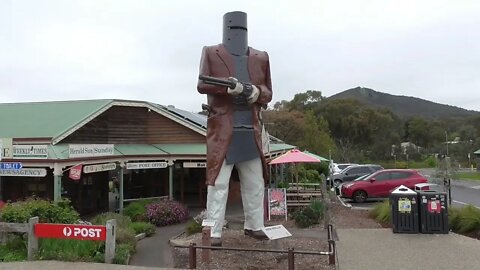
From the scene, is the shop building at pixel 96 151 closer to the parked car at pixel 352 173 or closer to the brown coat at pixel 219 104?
the brown coat at pixel 219 104

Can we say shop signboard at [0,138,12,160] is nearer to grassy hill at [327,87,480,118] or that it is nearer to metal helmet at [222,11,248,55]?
metal helmet at [222,11,248,55]

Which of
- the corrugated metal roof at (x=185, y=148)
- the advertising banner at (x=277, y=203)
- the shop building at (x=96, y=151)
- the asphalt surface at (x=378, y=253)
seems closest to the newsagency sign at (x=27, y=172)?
the shop building at (x=96, y=151)

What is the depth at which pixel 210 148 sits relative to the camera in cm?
937

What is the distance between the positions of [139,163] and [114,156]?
0.90 metres

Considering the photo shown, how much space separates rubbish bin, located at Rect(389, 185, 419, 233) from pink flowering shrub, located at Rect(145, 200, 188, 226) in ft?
21.2

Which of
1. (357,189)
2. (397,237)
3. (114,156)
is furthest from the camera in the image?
(357,189)

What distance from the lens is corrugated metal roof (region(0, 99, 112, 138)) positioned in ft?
51.1

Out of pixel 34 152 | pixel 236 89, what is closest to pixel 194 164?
pixel 34 152

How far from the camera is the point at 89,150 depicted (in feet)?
46.5

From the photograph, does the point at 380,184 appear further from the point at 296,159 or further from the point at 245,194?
the point at 245,194

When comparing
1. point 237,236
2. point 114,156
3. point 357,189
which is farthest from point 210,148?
point 357,189

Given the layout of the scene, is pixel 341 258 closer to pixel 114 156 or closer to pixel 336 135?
pixel 114 156

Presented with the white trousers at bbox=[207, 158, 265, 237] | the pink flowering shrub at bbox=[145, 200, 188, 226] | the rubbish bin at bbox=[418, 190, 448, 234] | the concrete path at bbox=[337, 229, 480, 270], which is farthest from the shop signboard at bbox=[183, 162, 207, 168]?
the rubbish bin at bbox=[418, 190, 448, 234]

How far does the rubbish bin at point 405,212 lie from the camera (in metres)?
11.2
